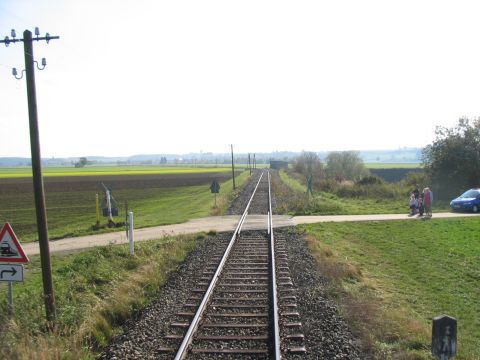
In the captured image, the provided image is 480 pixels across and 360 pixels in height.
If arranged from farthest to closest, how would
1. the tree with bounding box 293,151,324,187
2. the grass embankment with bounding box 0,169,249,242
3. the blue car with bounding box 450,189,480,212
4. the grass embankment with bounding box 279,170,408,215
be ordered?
the tree with bounding box 293,151,324,187 < the grass embankment with bounding box 279,170,408,215 < the blue car with bounding box 450,189,480,212 < the grass embankment with bounding box 0,169,249,242

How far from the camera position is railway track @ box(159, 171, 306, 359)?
7.06 m

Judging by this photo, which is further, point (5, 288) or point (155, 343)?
point (5, 288)

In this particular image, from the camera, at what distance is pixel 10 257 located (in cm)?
799

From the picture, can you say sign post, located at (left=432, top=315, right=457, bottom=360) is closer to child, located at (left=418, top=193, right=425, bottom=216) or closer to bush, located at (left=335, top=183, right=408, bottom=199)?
child, located at (left=418, top=193, right=425, bottom=216)

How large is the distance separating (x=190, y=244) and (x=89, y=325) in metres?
8.36

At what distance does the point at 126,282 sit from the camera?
10750 mm

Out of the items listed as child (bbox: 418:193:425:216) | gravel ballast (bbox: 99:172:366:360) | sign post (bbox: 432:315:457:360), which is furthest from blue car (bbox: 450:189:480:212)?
sign post (bbox: 432:315:457:360)

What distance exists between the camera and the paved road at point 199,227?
57.7ft

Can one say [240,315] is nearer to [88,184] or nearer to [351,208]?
[351,208]

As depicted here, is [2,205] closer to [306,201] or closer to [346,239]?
[306,201]

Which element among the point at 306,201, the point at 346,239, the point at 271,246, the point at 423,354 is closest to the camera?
the point at 423,354

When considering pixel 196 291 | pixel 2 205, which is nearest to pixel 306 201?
pixel 196 291

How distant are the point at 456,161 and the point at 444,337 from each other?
32.8m

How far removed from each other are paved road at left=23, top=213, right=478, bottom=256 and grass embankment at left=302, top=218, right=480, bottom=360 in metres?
1.62
